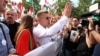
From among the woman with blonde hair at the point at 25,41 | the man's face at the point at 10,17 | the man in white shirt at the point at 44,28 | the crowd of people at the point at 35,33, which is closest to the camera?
the crowd of people at the point at 35,33

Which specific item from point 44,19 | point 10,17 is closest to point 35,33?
point 44,19

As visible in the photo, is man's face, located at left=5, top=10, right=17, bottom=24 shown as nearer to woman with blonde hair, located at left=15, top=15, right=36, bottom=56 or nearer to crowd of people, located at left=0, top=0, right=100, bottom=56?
crowd of people, located at left=0, top=0, right=100, bottom=56

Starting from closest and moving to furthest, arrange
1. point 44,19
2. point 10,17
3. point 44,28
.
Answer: point 44,28
point 44,19
point 10,17


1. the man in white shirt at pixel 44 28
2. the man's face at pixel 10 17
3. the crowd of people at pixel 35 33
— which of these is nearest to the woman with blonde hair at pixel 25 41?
the crowd of people at pixel 35 33

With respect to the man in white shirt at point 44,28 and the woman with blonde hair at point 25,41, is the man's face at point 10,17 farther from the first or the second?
the woman with blonde hair at point 25,41

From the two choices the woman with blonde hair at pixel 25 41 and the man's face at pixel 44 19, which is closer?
the woman with blonde hair at pixel 25 41

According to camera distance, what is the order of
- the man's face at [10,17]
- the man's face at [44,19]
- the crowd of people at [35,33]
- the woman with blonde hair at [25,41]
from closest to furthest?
the crowd of people at [35,33], the woman with blonde hair at [25,41], the man's face at [44,19], the man's face at [10,17]

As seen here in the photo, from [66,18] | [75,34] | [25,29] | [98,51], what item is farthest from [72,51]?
[98,51]

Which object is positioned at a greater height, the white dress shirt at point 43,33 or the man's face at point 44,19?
the man's face at point 44,19

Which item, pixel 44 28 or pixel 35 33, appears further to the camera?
pixel 44 28

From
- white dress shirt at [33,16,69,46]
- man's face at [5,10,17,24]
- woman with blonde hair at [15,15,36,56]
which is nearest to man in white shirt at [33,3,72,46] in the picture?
white dress shirt at [33,16,69,46]

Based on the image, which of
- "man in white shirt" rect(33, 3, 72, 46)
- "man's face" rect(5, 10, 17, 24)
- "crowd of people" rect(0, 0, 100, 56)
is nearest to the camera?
"crowd of people" rect(0, 0, 100, 56)

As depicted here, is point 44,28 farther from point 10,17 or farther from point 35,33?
point 10,17

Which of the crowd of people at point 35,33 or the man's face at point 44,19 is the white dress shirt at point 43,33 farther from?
the man's face at point 44,19
